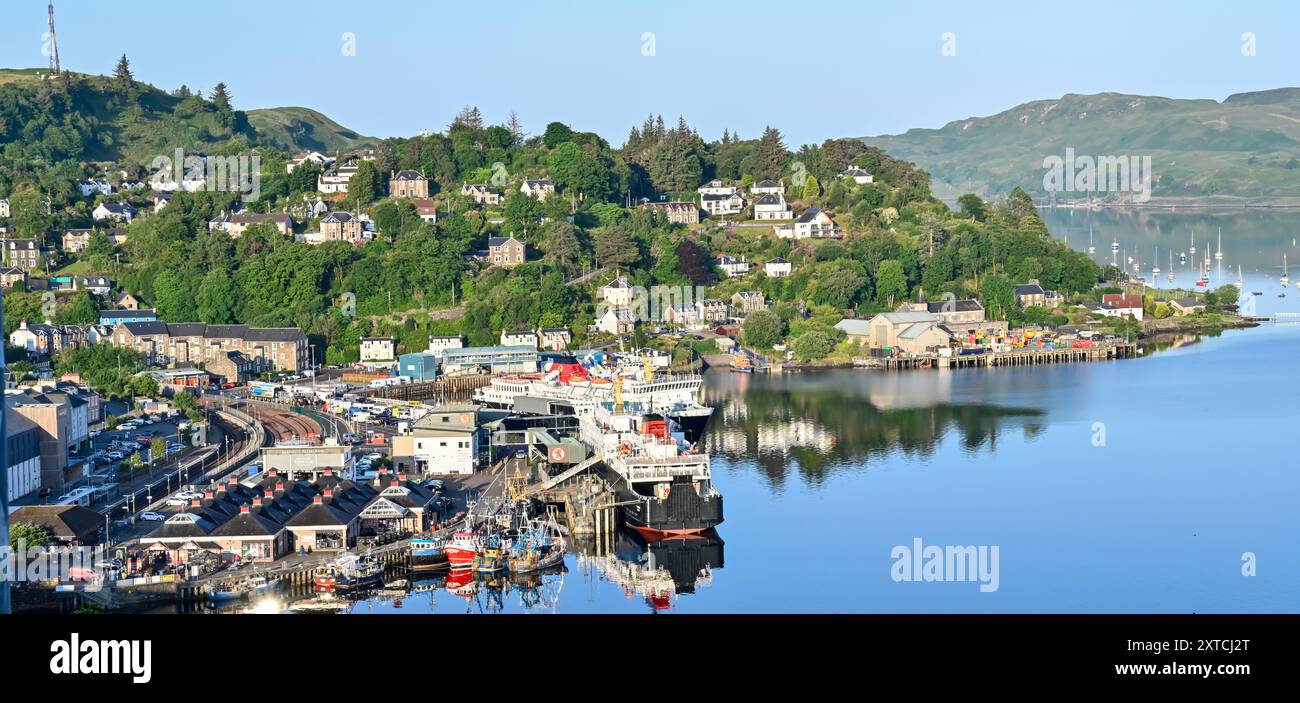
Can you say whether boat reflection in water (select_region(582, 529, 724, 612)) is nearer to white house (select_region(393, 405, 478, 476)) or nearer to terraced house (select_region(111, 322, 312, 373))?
white house (select_region(393, 405, 478, 476))

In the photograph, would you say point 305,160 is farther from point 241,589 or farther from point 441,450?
point 241,589

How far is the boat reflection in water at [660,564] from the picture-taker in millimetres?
12984

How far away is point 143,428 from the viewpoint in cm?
2127

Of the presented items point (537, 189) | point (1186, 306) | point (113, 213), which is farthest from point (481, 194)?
point (1186, 306)

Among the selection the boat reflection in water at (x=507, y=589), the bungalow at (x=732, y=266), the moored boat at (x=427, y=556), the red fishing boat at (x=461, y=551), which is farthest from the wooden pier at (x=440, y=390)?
the boat reflection in water at (x=507, y=589)

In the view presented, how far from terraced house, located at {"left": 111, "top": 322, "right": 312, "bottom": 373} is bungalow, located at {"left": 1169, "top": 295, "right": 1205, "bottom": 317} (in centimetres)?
2108

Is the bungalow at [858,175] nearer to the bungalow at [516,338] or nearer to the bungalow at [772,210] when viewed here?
the bungalow at [772,210]

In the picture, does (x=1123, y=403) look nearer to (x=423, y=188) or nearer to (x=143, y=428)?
(x=143, y=428)

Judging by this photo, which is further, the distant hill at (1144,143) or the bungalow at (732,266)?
the distant hill at (1144,143)

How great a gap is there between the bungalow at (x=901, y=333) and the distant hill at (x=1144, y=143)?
71640mm

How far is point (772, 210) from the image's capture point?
3934 cm

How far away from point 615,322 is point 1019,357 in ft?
27.1

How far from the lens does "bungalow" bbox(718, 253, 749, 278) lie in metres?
36.0
